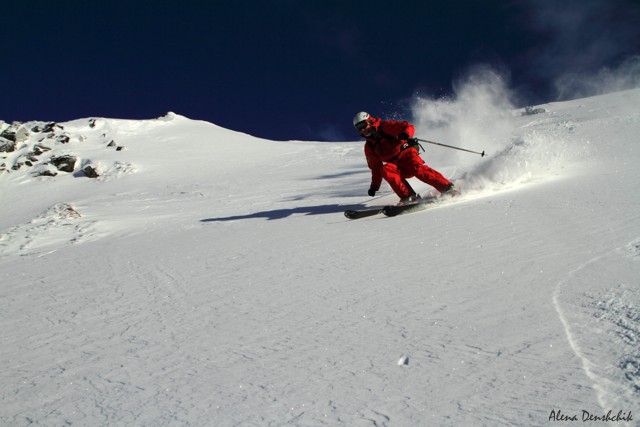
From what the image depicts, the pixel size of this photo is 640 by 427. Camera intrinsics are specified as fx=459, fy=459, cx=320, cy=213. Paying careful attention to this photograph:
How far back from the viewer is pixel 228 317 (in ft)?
10.3

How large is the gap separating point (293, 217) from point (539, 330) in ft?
18.2

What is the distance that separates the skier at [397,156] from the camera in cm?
720

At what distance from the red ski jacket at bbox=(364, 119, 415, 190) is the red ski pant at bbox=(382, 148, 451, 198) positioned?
0.48 feet

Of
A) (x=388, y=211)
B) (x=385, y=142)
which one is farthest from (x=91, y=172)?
(x=388, y=211)

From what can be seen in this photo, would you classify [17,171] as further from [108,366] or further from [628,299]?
[628,299]

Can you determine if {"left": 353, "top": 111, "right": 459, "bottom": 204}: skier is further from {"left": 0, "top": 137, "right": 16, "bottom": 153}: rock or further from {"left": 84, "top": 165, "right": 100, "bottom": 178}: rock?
{"left": 0, "top": 137, "right": 16, "bottom": 153}: rock

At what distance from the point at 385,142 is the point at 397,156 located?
304mm

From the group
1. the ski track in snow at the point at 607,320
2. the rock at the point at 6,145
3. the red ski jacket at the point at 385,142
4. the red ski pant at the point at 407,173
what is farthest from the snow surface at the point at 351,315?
the rock at the point at 6,145

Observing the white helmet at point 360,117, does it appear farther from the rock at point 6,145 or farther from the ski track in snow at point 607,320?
the rock at point 6,145

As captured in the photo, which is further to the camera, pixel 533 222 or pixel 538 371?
pixel 533 222

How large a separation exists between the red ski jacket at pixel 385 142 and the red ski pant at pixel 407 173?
0.15 meters

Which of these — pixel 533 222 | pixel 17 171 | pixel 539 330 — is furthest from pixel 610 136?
pixel 17 171

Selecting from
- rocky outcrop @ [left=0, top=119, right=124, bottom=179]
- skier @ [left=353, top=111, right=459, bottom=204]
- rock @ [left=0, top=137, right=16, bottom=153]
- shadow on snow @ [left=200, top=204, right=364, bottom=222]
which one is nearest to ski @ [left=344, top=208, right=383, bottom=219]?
skier @ [left=353, top=111, right=459, bottom=204]

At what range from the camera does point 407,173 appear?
7.48 meters
